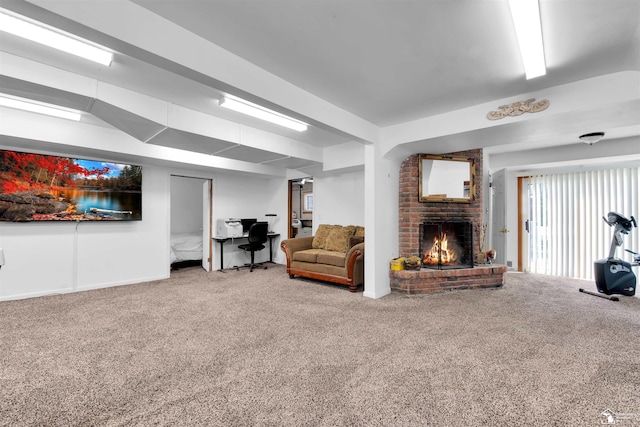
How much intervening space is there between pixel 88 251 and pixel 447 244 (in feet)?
18.7

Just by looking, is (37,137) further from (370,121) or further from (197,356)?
(370,121)

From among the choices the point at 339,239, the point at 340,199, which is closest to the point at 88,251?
the point at 339,239

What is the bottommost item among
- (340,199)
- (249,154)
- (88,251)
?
(88,251)

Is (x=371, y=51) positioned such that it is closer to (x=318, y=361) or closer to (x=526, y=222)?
(x=318, y=361)

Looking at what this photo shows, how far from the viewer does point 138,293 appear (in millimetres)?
4211

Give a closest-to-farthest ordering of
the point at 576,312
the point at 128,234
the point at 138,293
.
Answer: the point at 576,312, the point at 138,293, the point at 128,234

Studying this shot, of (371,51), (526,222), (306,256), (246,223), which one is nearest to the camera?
(371,51)

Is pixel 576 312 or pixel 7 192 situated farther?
pixel 7 192

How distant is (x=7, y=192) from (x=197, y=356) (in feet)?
12.3

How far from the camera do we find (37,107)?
3178 millimetres

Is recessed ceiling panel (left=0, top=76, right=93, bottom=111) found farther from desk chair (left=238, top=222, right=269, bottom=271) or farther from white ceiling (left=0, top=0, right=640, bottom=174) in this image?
desk chair (left=238, top=222, right=269, bottom=271)

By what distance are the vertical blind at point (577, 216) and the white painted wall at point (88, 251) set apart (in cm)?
723

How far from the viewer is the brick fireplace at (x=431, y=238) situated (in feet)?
13.6

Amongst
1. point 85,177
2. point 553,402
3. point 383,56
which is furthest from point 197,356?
point 85,177
